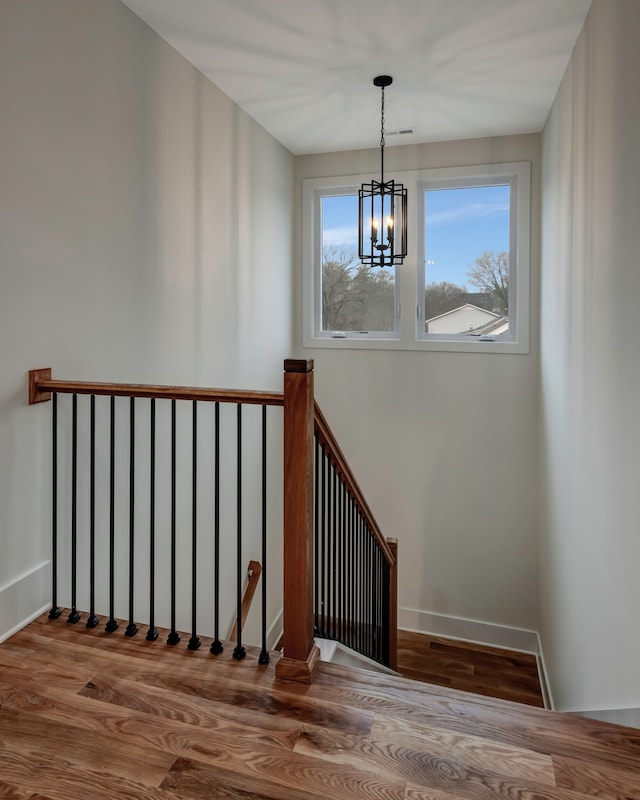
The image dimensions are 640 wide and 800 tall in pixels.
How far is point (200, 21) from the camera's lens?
2562 mm

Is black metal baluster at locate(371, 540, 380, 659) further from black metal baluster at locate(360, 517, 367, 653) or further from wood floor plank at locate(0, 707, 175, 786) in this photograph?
wood floor plank at locate(0, 707, 175, 786)

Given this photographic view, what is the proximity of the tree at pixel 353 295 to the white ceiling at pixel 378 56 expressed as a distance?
1.06m

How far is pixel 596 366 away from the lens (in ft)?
7.79

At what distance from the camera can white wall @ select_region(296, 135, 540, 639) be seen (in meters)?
4.26

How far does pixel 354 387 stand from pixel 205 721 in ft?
10.7

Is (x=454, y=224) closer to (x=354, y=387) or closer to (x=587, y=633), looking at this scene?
(x=354, y=387)

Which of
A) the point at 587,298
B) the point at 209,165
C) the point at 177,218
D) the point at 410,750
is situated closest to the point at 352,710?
the point at 410,750

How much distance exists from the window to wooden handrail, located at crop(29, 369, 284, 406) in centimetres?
277

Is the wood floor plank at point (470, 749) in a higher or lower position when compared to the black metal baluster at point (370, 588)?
higher

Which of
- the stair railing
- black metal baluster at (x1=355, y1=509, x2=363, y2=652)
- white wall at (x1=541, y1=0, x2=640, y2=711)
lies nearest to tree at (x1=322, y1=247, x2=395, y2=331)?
white wall at (x1=541, y1=0, x2=640, y2=711)

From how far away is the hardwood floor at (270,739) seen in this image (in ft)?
4.41

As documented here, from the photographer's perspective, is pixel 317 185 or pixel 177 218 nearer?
pixel 177 218

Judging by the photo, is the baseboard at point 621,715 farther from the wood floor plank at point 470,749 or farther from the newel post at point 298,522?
the newel post at point 298,522

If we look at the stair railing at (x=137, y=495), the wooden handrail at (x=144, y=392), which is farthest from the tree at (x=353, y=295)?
the wooden handrail at (x=144, y=392)
